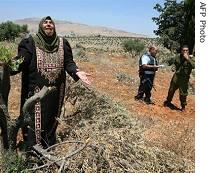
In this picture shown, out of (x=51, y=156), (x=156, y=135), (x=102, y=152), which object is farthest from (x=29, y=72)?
(x=156, y=135)

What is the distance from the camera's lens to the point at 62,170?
419 cm

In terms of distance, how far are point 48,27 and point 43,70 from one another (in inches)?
18.9

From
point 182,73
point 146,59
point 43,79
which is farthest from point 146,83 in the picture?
point 43,79

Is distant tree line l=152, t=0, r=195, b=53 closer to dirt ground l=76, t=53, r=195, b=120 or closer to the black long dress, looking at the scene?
dirt ground l=76, t=53, r=195, b=120

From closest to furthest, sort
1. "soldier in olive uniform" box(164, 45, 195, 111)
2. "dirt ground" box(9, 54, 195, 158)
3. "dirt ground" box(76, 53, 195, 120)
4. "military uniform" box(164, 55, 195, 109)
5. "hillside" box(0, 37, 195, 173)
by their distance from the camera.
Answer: "hillside" box(0, 37, 195, 173) < "dirt ground" box(9, 54, 195, 158) < "dirt ground" box(76, 53, 195, 120) < "soldier in olive uniform" box(164, 45, 195, 111) < "military uniform" box(164, 55, 195, 109)

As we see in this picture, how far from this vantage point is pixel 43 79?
529 cm

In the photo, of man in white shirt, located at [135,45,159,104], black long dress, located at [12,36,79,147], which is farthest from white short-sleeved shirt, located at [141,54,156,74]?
black long dress, located at [12,36,79,147]

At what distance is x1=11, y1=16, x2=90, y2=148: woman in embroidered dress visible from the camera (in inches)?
205

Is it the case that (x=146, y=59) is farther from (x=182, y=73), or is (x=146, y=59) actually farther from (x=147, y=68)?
(x=182, y=73)

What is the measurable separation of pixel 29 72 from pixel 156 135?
1995mm

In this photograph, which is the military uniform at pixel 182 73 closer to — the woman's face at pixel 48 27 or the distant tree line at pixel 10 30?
the woman's face at pixel 48 27

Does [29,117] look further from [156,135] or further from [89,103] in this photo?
[156,135]

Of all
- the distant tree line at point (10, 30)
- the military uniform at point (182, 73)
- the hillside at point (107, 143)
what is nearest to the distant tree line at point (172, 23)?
the distant tree line at point (10, 30)

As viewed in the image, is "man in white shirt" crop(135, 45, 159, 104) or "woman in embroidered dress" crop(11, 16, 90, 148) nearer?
"woman in embroidered dress" crop(11, 16, 90, 148)
